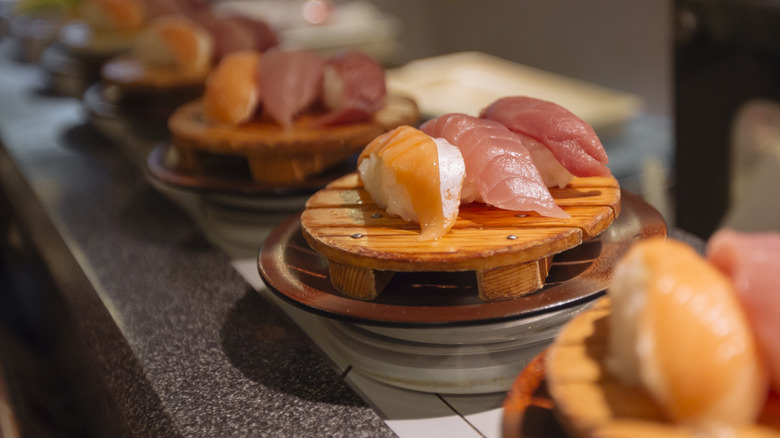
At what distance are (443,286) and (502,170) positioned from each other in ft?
0.62

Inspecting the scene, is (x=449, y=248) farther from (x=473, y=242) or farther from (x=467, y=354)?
(x=467, y=354)

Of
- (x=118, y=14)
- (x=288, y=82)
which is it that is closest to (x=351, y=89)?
(x=288, y=82)

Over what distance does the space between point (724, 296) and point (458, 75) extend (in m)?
2.59

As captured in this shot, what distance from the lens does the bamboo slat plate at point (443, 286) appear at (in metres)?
0.93

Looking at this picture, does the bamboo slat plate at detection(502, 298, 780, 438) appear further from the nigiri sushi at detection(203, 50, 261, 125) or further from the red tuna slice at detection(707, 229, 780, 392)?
the nigiri sushi at detection(203, 50, 261, 125)

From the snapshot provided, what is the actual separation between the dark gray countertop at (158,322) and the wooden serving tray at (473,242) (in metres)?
0.18

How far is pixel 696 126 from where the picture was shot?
9.91ft

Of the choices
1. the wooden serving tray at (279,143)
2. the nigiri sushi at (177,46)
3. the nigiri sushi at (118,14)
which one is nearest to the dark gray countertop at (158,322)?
the wooden serving tray at (279,143)

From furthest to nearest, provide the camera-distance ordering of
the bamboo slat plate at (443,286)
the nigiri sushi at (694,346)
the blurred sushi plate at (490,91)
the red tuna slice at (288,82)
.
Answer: the blurred sushi plate at (490,91)
the red tuna slice at (288,82)
the bamboo slat plate at (443,286)
the nigiri sushi at (694,346)

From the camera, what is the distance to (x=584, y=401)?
27.2 inches

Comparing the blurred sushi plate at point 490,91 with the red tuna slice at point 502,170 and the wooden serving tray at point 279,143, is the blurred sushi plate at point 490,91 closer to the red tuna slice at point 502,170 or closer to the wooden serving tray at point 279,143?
the wooden serving tray at point 279,143

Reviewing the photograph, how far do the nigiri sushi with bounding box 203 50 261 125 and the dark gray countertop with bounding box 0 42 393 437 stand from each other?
0.29 meters

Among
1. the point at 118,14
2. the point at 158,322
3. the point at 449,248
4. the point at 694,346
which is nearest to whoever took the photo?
the point at 694,346

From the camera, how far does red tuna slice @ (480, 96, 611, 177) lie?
1124 millimetres
